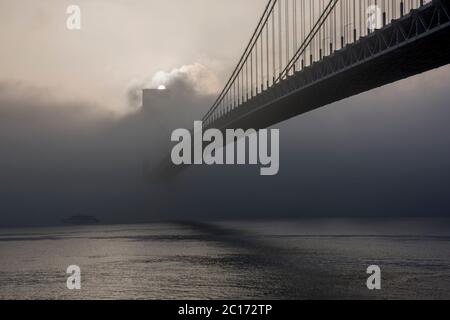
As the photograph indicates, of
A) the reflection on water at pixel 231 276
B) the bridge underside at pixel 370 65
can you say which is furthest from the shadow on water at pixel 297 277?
the bridge underside at pixel 370 65

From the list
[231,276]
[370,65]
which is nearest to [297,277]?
[231,276]

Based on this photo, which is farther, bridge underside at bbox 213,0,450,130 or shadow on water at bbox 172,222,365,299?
→ shadow on water at bbox 172,222,365,299

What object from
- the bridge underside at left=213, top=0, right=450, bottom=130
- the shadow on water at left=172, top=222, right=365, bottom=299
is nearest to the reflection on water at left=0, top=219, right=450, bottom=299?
the shadow on water at left=172, top=222, right=365, bottom=299

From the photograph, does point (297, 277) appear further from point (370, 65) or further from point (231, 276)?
point (370, 65)

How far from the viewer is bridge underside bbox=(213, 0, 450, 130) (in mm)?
30344

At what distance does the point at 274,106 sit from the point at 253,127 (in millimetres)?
9246

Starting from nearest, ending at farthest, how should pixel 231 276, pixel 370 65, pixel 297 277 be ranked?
pixel 370 65, pixel 297 277, pixel 231 276

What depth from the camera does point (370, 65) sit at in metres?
36.3

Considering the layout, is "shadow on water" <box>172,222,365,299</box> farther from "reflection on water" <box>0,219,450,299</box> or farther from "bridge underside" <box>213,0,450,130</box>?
"bridge underside" <box>213,0,450,130</box>

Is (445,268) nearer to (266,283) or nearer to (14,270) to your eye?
(266,283)

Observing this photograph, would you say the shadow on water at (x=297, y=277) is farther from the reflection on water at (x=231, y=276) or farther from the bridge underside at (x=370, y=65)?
the bridge underside at (x=370, y=65)

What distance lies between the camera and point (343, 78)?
39.9 m

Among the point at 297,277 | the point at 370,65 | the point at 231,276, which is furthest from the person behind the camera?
the point at 231,276

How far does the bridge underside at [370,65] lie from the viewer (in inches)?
1195
